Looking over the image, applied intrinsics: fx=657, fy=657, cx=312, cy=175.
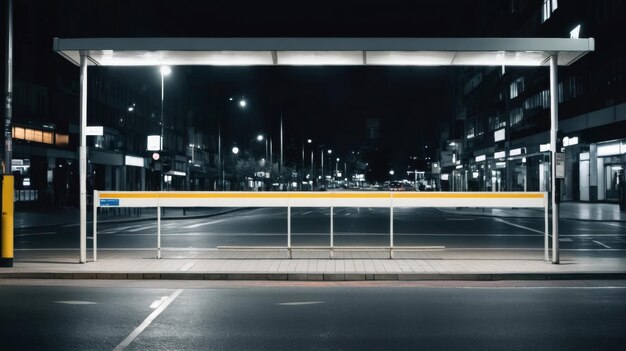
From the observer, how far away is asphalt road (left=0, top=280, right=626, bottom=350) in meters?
7.18

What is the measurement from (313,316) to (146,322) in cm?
213

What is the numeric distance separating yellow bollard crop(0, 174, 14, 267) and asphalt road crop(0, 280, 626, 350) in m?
1.29

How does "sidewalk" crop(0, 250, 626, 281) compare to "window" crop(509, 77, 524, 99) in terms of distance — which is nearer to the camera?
"sidewalk" crop(0, 250, 626, 281)

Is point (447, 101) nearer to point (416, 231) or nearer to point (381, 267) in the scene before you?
point (416, 231)

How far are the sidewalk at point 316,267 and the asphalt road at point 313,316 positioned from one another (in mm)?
471

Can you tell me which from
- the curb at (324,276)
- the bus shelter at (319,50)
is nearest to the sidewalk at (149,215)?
the bus shelter at (319,50)

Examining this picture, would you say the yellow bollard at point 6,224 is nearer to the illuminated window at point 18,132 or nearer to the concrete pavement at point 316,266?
the concrete pavement at point 316,266

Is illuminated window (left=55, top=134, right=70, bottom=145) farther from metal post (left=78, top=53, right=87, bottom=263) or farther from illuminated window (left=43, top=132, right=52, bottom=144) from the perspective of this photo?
metal post (left=78, top=53, right=87, bottom=263)

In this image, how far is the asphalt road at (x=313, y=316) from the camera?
718 cm

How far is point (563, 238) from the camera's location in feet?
69.9

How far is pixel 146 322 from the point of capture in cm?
821

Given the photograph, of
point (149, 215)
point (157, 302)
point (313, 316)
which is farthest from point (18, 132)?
point (313, 316)
